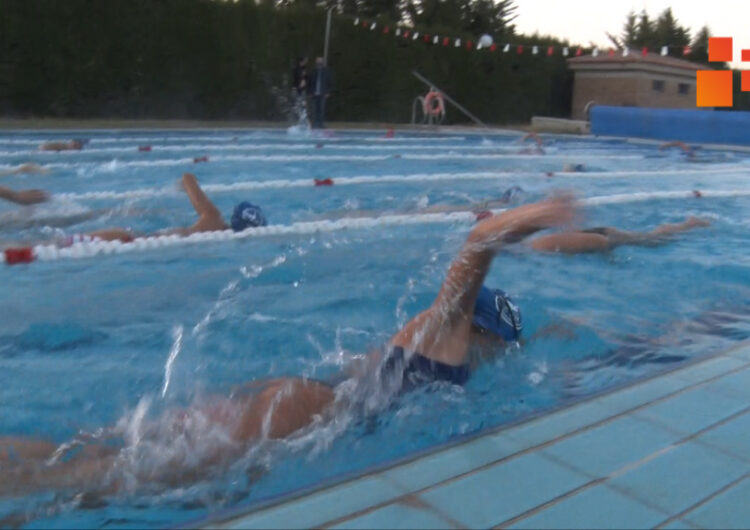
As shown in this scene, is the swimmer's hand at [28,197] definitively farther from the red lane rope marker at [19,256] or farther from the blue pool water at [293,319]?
the red lane rope marker at [19,256]

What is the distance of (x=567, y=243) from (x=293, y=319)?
243 centimetres

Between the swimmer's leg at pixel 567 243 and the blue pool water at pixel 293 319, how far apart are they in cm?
9

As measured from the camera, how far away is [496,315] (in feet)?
10.5

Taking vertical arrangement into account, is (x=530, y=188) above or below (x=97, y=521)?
above

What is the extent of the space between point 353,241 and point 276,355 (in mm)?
A: 2038

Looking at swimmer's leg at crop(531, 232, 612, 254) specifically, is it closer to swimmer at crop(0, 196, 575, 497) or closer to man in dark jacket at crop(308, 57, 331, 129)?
swimmer at crop(0, 196, 575, 497)

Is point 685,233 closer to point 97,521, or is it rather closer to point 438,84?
point 97,521

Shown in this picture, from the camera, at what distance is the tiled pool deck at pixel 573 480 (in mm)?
1944

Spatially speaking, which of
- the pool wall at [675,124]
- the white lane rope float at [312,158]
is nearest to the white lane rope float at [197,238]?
the white lane rope float at [312,158]

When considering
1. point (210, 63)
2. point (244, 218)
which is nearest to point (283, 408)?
point (244, 218)

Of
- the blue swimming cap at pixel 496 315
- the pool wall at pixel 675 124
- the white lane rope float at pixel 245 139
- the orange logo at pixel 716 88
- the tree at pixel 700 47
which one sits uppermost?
the tree at pixel 700 47

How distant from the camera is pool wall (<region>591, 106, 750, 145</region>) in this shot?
16.7 meters

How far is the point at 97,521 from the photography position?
2.35 m

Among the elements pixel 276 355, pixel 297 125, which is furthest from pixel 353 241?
pixel 297 125
